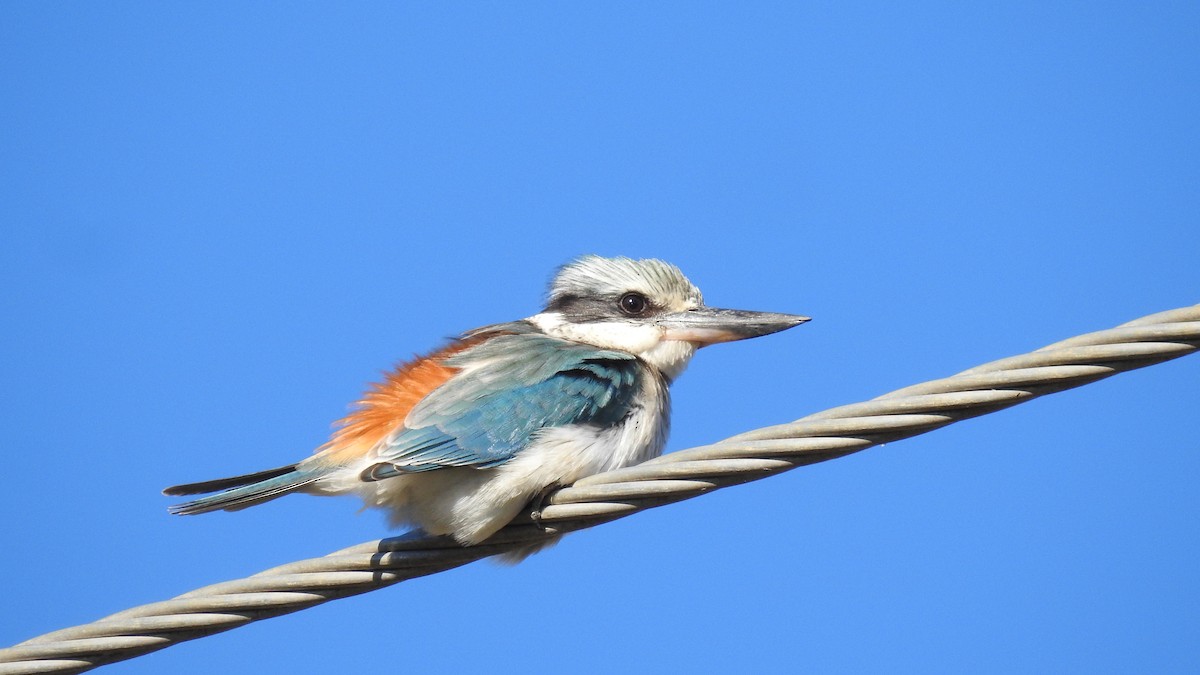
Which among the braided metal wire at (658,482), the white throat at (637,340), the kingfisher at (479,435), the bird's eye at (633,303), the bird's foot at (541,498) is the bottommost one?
the braided metal wire at (658,482)

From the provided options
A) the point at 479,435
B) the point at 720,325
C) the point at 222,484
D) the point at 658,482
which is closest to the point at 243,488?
the point at 222,484

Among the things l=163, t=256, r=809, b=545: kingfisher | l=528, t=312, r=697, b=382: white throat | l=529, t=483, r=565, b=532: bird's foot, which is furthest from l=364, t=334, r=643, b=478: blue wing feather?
l=528, t=312, r=697, b=382: white throat

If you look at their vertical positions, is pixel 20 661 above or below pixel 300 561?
below

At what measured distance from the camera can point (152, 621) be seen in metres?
3.12

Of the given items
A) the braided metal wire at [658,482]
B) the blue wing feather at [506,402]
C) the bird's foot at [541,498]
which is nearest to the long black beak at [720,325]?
the blue wing feather at [506,402]

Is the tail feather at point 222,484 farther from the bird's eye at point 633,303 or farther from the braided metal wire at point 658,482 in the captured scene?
the bird's eye at point 633,303

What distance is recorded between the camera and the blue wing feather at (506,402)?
3.73 meters

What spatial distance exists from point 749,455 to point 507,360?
57.9 inches

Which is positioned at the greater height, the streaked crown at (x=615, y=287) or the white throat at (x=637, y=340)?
the streaked crown at (x=615, y=287)

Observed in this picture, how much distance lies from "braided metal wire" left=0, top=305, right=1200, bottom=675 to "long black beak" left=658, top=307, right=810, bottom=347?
51.9 inches

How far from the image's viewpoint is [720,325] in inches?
191

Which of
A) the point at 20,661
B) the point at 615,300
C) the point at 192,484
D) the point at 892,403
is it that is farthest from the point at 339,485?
the point at 892,403

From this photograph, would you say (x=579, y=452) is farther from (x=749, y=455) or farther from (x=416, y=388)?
(x=749, y=455)

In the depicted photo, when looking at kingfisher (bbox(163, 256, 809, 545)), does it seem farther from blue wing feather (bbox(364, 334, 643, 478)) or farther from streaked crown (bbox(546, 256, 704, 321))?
streaked crown (bbox(546, 256, 704, 321))
